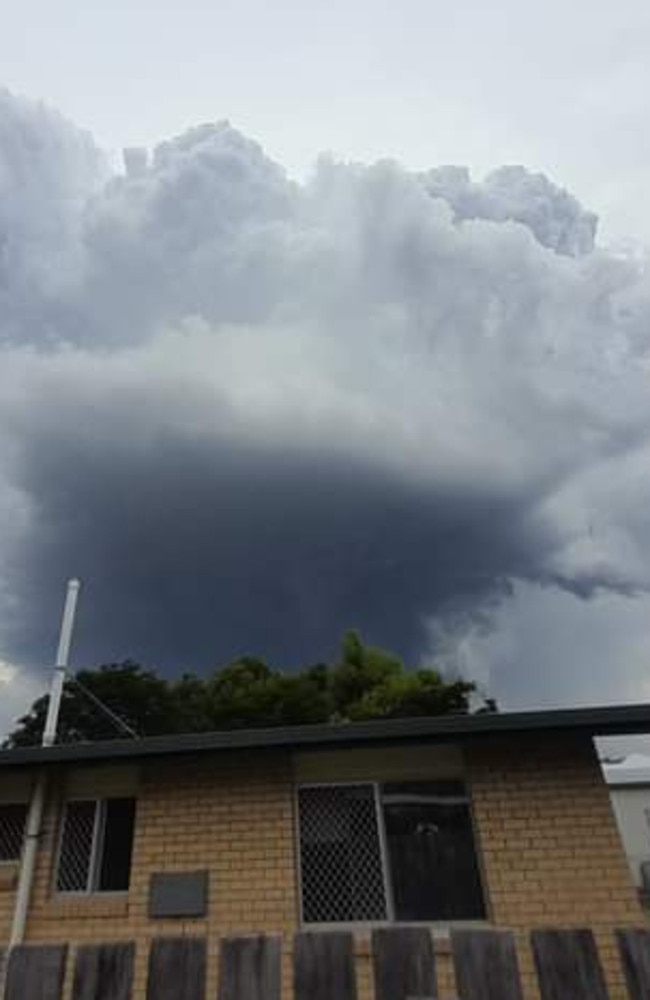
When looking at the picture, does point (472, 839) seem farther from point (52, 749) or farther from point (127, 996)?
point (127, 996)

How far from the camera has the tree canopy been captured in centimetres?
2305

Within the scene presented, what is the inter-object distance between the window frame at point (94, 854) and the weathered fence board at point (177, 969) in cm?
513

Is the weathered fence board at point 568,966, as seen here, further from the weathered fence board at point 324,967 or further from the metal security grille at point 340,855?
the metal security grille at point 340,855

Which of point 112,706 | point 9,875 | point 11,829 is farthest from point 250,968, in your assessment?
point 112,706

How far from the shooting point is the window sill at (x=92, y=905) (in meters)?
5.93

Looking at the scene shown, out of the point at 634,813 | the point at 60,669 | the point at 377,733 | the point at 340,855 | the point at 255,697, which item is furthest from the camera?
the point at 255,697

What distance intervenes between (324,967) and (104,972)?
63cm

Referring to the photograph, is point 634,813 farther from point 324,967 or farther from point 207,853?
point 324,967

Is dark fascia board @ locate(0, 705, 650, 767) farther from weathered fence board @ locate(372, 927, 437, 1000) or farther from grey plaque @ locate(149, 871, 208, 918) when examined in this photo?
Answer: weathered fence board @ locate(372, 927, 437, 1000)

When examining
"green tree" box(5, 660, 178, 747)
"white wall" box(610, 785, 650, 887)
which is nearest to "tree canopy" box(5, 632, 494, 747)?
"green tree" box(5, 660, 178, 747)

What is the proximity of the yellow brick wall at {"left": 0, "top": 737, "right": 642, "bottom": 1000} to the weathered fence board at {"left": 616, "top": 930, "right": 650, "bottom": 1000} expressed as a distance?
4.40m

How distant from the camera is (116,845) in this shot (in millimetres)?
6543

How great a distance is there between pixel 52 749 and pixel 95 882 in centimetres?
147

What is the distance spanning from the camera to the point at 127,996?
1.79 meters
